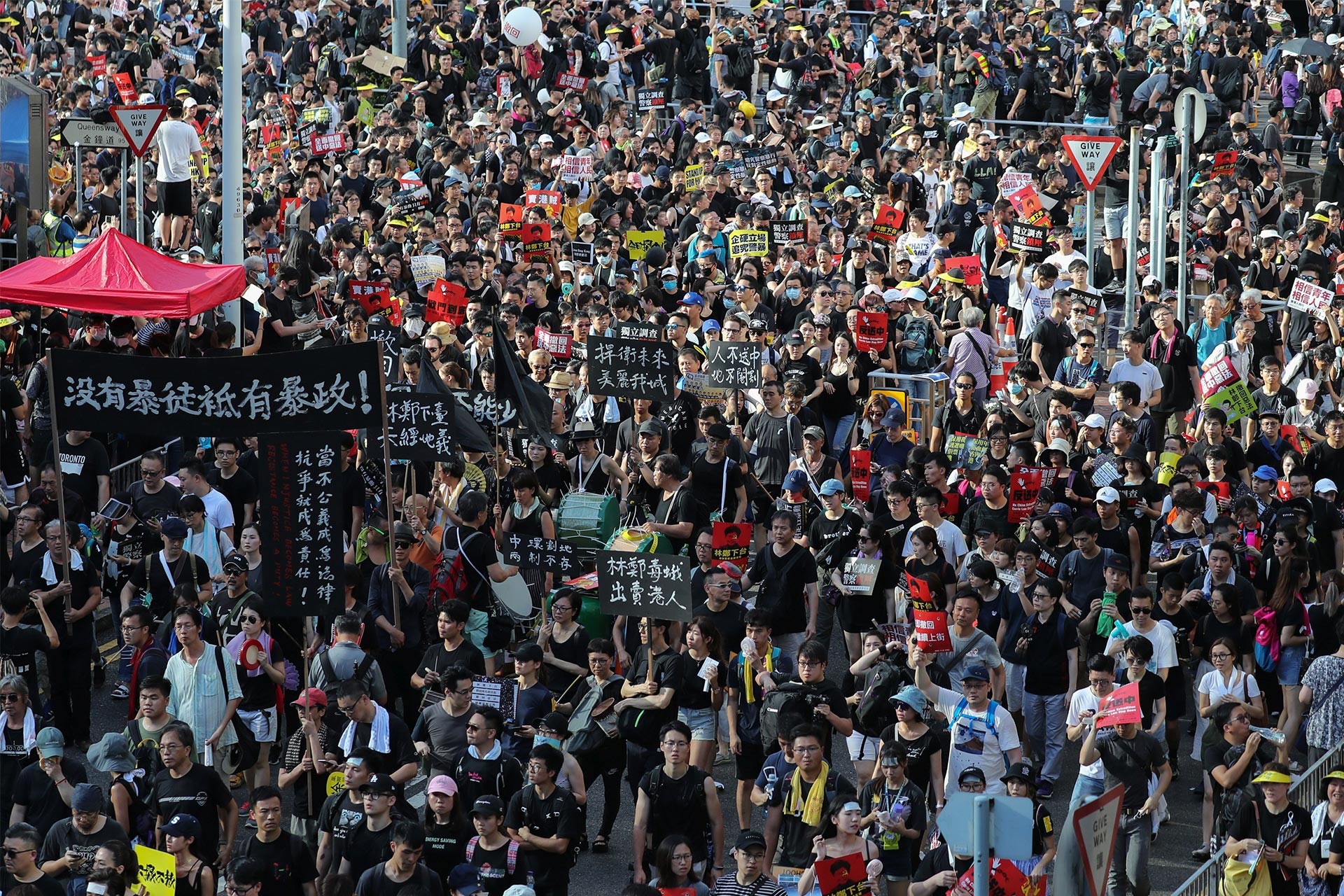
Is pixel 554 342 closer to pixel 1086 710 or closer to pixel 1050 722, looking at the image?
pixel 1050 722

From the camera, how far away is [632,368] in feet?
52.8

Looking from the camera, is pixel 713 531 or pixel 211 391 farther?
pixel 713 531

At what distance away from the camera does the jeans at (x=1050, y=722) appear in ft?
44.5

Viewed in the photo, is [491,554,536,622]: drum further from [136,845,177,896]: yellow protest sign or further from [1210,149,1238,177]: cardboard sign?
[1210,149,1238,177]: cardboard sign

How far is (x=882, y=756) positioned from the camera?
456 inches

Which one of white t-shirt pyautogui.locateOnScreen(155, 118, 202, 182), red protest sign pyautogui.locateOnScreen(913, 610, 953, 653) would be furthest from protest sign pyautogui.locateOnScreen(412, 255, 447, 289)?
red protest sign pyautogui.locateOnScreen(913, 610, 953, 653)

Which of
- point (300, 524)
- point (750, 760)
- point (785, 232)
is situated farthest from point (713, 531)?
point (785, 232)

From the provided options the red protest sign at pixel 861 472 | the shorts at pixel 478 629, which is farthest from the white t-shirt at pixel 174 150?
the shorts at pixel 478 629

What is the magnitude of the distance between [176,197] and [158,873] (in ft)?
43.7

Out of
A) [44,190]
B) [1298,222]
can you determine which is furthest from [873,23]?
[44,190]

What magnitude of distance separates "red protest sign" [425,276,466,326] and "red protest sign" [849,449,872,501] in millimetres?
4702

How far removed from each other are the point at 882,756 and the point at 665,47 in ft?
65.8

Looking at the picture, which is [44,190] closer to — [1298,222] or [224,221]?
[224,221]

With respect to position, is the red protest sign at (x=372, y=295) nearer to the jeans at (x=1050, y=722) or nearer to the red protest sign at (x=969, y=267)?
the red protest sign at (x=969, y=267)
